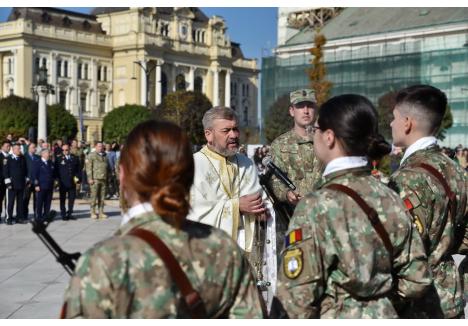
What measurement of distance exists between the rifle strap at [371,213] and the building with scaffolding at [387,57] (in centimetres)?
5663

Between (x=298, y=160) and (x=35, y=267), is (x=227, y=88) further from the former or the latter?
(x=298, y=160)

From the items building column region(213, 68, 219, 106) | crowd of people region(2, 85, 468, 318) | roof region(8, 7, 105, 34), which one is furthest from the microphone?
building column region(213, 68, 219, 106)

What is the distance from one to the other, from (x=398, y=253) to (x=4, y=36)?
3806 inches

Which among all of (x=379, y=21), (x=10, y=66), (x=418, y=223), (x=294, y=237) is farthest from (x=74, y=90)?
(x=294, y=237)

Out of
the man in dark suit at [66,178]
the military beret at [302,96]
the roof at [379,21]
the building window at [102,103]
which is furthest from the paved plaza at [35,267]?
the building window at [102,103]

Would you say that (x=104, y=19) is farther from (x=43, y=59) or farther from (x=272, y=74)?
(x=272, y=74)

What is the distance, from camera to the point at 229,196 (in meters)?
5.68

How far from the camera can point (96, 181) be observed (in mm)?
19031

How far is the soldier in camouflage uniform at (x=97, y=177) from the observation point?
750 inches

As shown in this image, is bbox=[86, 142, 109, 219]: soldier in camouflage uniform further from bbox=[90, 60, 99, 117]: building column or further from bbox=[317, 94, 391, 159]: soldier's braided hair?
bbox=[90, 60, 99, 117]: building column

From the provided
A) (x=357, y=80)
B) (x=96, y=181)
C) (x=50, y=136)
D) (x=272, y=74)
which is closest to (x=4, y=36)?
(x=50, y=136)

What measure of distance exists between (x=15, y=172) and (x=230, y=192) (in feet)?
42.3

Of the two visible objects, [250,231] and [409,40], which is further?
[409,40]

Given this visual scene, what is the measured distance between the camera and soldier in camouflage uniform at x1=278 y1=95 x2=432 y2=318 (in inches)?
121
